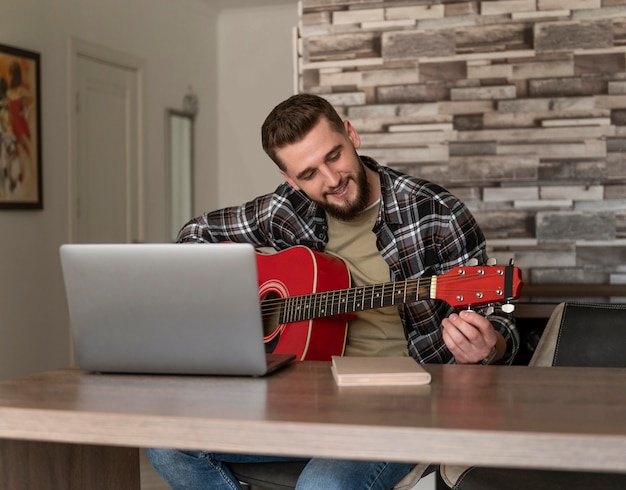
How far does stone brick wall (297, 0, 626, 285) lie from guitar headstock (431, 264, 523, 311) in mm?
1576

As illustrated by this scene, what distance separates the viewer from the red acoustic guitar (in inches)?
71.9

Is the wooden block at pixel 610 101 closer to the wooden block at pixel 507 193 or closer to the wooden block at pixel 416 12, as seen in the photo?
the wooden block at pixel 507 193

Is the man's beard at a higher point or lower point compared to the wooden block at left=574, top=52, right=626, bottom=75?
lower

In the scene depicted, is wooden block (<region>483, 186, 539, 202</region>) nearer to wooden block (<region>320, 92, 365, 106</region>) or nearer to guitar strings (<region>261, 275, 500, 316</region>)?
wooden block (<region>320, 92, 365, 106</region>)

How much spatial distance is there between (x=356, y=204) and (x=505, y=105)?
1.30 m

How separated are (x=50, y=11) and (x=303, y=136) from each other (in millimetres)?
3252

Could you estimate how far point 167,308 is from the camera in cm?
146

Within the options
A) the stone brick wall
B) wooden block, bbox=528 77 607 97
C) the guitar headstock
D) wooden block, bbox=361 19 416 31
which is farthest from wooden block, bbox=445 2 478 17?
the guitar headstock

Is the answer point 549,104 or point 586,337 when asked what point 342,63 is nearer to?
point 549,104

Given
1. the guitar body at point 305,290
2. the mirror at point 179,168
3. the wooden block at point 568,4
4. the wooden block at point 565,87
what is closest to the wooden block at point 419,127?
the wooden block at point 565,87

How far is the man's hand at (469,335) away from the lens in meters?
1.57

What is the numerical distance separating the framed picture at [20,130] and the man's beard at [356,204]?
9.01ft

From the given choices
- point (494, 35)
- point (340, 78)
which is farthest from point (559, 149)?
point (340, 78)

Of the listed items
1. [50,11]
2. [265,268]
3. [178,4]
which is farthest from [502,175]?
[178,4]
